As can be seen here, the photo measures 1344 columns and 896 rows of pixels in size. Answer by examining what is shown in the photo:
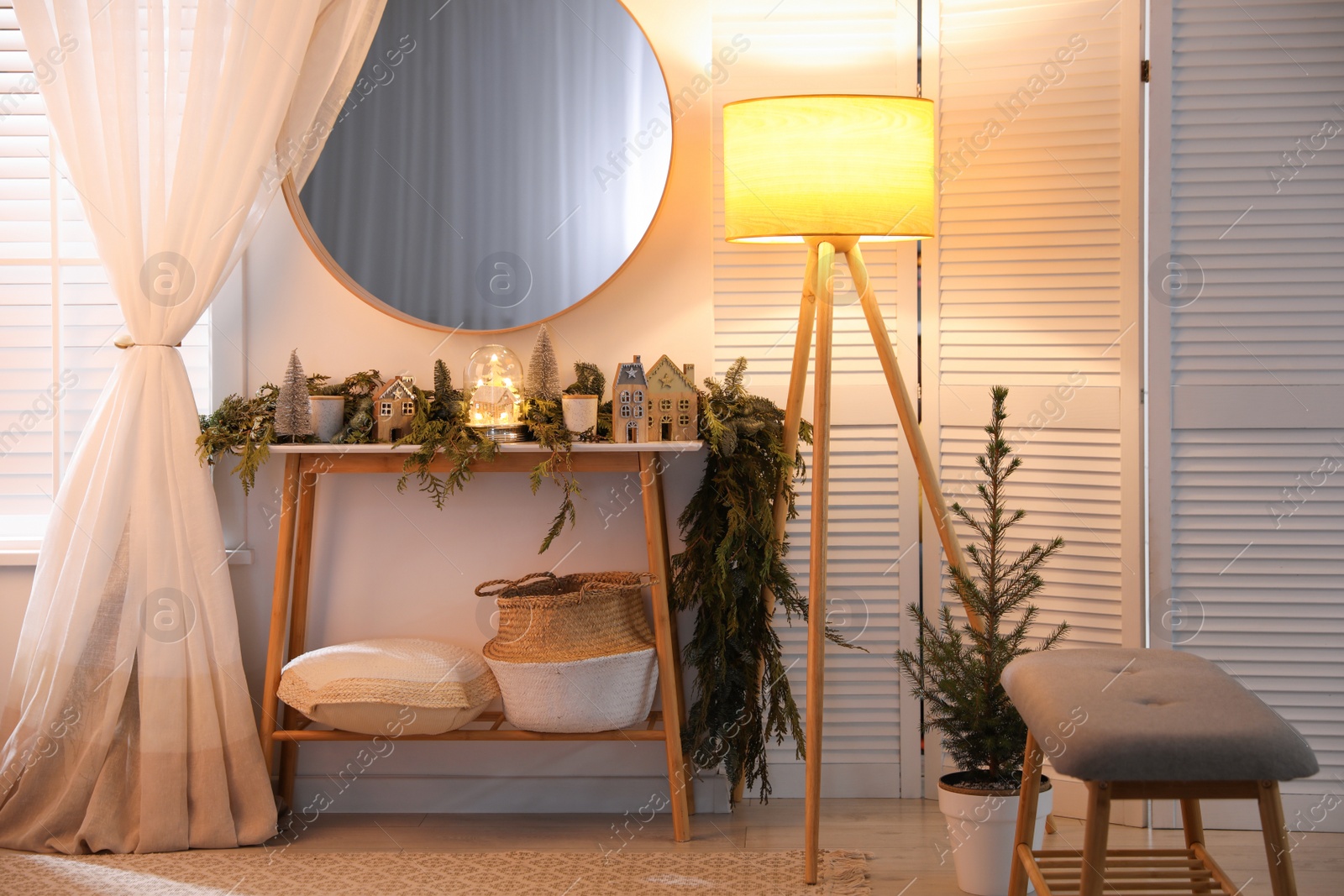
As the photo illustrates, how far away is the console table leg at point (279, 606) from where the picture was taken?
90.6 inches

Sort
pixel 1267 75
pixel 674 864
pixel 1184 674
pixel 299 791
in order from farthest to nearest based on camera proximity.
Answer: pixel 299 791, pixel 1267 75, pixel 674 864, pixel 1184 674

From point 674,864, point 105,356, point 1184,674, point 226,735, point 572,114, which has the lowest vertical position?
point 674,864

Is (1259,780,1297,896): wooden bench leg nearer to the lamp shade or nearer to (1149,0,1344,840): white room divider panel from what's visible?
(1149,0,1344,840): white room divider panel

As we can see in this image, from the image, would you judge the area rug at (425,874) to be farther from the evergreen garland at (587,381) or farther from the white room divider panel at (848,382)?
the evergreen garland at (587,381)

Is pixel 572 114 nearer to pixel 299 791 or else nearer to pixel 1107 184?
pixel 1107 184

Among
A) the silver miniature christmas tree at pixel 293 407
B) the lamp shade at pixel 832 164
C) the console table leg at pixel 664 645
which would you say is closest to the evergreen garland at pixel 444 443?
the silver miniature christmas tree at pixel 293 407

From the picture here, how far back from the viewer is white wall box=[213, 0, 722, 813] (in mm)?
2486

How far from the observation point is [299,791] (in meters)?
2.51

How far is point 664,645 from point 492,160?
1.19 metres

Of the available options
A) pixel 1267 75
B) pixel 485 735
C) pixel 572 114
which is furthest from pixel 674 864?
pixel 1267 75

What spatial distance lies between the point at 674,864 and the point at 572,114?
66.6 inches

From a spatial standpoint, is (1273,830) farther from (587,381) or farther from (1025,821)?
(587,381)

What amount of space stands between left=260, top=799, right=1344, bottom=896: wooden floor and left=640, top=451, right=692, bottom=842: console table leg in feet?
0.28

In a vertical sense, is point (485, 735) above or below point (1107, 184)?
below
